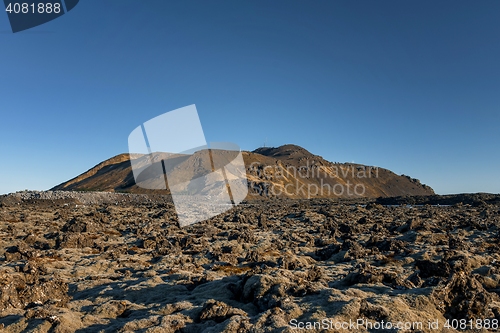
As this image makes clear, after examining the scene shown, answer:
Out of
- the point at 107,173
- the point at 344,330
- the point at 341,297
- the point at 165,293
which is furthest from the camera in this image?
the point at 107,173

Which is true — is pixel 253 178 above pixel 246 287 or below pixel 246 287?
above

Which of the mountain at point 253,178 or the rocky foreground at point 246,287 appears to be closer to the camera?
the rocky foreground at point 246,287

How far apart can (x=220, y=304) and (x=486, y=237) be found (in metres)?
23.0

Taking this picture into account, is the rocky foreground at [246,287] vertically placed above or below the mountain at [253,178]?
below

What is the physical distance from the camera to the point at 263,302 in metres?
9.91

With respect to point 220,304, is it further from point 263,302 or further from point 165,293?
point 165,293

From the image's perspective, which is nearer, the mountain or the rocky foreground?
the rocky foreground

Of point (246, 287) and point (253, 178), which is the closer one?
point (246, 287)

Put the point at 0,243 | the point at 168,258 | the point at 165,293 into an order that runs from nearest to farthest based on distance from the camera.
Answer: the point at 165,293, the point at 168,258, the point at 0,243

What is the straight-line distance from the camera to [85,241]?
2284 centimetres

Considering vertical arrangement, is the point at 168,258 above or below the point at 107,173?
below

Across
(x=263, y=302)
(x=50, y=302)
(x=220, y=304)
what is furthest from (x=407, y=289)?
(x=50, y=302)

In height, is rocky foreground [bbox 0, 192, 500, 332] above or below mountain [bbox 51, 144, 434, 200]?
below

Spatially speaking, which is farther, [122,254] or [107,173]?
[107,173]
